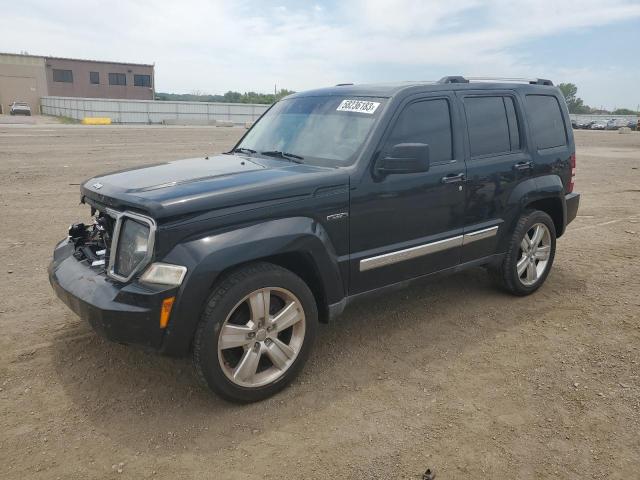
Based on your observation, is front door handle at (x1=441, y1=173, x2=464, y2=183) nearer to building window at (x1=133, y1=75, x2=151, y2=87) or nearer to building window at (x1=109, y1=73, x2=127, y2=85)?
building window at (x1=109, y1=73, x2=127, y2=85)

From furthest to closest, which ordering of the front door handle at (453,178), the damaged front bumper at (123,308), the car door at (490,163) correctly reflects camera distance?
the car door at (490,163)
the front door handle at (453,178)
the damaged front bumper at (123,308)

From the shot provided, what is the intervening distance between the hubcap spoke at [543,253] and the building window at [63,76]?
7587 cm

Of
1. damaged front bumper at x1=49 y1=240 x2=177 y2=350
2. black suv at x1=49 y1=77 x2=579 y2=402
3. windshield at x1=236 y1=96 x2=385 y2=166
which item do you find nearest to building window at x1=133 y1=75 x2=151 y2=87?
black suv at x1=49 y1=77 x2=579 y2=402

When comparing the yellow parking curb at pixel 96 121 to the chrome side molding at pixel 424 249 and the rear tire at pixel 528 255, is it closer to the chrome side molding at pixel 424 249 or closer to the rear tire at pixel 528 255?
the rear tire at pixel 528 255

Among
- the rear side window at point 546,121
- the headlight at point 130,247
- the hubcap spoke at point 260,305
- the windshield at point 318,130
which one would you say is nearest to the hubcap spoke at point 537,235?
the rear side window at point 546,121

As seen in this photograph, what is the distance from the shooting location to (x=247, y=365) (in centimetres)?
320

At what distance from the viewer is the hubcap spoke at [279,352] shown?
329 centimetres

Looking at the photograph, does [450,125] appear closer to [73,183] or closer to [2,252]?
[2,252]

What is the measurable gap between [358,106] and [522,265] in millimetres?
2311

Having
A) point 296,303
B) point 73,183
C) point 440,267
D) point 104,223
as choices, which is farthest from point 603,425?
point 73,183

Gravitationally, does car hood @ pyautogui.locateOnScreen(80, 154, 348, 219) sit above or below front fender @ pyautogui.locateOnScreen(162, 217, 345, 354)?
above

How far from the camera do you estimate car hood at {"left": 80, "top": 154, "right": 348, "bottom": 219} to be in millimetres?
2977

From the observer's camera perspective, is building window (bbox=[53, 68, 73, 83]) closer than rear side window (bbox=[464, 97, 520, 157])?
No

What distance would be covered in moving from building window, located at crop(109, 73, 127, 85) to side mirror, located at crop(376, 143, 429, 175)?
76.3m
